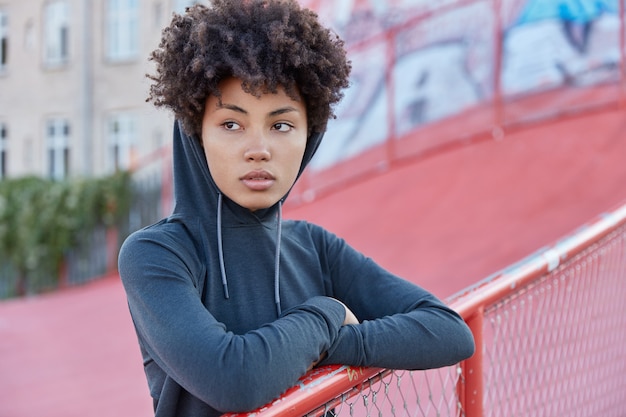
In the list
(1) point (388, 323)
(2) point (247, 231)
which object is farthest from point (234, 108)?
(1) point (388, 323)

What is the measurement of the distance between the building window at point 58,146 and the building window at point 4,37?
290cm

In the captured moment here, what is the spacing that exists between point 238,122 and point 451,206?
550 centimetres

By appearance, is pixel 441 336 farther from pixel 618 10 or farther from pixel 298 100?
pixel 618 10

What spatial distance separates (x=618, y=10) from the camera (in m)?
7.32

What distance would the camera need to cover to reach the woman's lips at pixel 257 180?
160cm

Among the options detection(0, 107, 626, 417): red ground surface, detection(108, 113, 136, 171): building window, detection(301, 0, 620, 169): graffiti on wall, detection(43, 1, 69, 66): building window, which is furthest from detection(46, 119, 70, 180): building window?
detection(301, 0, 620, 169): graffiti on wall

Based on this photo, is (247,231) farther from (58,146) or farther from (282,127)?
(58,146)

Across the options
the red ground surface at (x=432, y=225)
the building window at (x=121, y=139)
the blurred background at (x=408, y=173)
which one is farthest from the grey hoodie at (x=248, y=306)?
the building window at (x=121, y=139)

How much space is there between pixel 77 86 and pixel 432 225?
44.8 ft

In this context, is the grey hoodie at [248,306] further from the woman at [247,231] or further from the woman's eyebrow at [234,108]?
the woman's eyebrow at [234,108]

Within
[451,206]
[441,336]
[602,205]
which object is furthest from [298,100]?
[451,206]

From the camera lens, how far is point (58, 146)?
18703mm

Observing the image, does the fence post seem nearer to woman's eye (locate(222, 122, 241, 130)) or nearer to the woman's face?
the woman's face

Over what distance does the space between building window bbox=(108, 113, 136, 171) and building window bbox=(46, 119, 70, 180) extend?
1.46 m
